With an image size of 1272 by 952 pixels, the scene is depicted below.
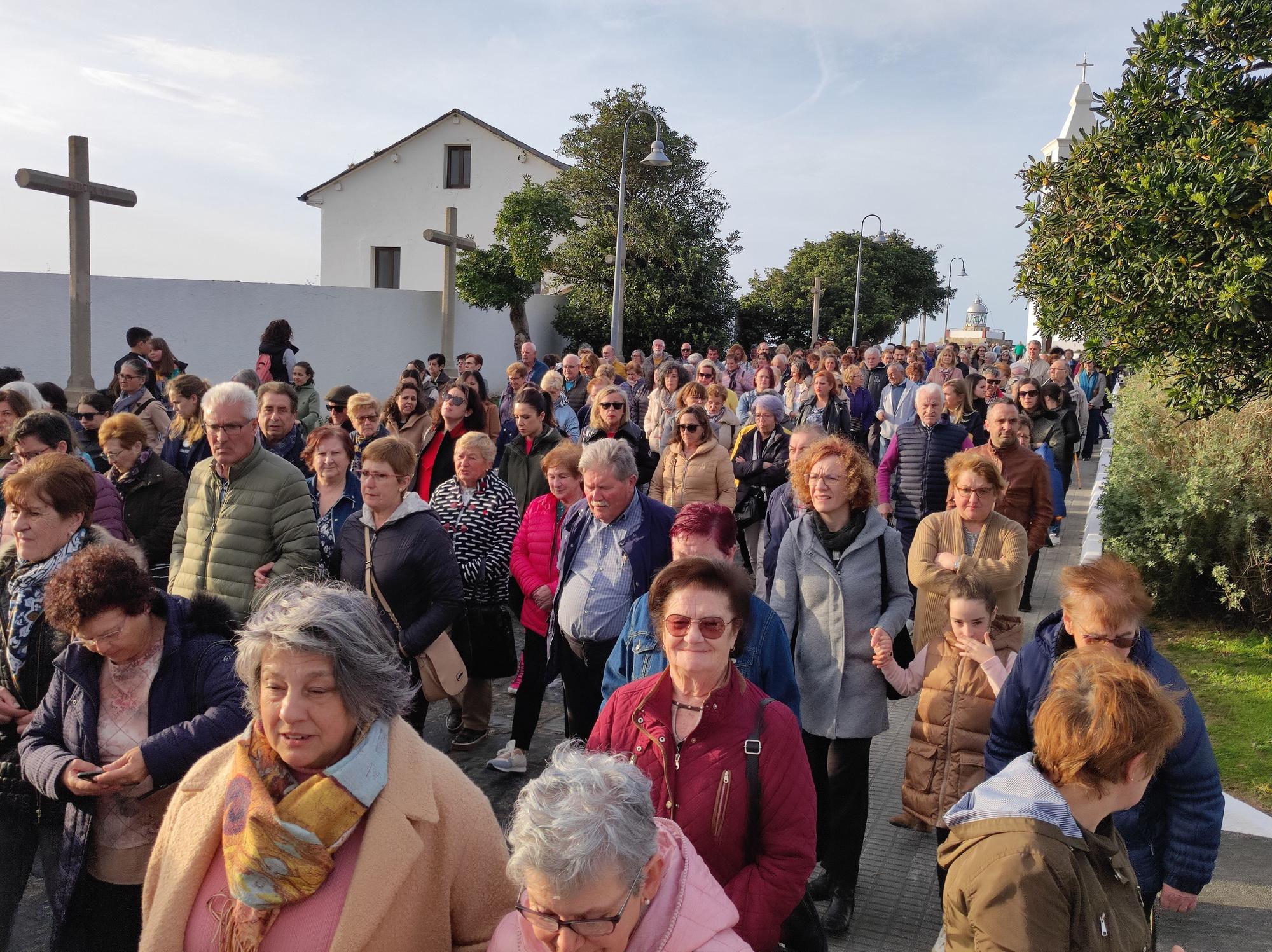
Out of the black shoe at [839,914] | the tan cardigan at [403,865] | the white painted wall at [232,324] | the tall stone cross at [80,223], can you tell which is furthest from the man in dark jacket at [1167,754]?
the white painted wall at [232,324]

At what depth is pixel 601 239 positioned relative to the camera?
31.6 meters

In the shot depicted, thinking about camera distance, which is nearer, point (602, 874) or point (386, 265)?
point (602, 874)

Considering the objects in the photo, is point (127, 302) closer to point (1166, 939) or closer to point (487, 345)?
point (487, 345)

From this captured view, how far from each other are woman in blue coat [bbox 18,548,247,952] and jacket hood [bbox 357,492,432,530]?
163cm

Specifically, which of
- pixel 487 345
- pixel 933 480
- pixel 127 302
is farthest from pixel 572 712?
pixel 487 345

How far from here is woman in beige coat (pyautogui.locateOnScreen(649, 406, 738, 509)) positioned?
697 cm

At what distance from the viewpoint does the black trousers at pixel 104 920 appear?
3129 millimetres

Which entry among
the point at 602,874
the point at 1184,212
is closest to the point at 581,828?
the point at 602,874

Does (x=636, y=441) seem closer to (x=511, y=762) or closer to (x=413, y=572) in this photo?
(x=511, y=762)

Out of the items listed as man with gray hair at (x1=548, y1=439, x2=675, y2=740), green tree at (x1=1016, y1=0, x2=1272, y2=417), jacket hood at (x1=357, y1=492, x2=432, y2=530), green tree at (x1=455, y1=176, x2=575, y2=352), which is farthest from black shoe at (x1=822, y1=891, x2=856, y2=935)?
green tree at (x1=455, y1=176, x2=575, y2=352)

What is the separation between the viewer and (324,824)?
2.33 metres

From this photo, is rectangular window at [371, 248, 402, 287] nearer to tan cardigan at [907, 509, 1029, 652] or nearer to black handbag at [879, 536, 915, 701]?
tan cardigan at [907, 509, 1029, 652]

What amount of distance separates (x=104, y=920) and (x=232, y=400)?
235 centimetres

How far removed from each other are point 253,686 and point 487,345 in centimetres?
2688
